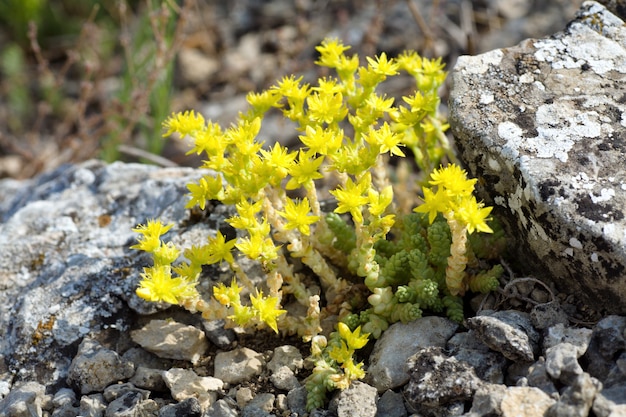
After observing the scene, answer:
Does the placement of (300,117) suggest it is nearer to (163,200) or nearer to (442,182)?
(442,182)

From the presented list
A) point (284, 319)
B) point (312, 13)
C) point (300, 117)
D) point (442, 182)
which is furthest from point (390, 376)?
point (312, 13)

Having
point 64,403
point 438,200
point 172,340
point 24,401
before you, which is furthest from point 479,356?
point 24,401

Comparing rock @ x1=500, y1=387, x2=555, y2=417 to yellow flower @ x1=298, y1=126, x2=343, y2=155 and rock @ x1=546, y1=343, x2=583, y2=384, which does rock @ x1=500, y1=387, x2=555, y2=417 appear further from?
yellow flower @ x1=298, y1=126, x2=343, y2=155

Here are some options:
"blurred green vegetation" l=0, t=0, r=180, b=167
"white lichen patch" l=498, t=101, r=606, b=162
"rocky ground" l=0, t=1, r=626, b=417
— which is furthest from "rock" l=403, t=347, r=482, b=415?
"blurred green vegetation" l=0, t=0, r=180, b=167

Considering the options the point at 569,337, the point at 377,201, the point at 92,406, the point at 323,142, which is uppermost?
the point at 323,142

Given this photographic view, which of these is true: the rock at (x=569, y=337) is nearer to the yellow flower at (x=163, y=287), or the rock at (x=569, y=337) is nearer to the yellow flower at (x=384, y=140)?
the yellow flower at (x=384, y=140)

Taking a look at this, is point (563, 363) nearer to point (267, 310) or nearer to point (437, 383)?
point (437, 383)
